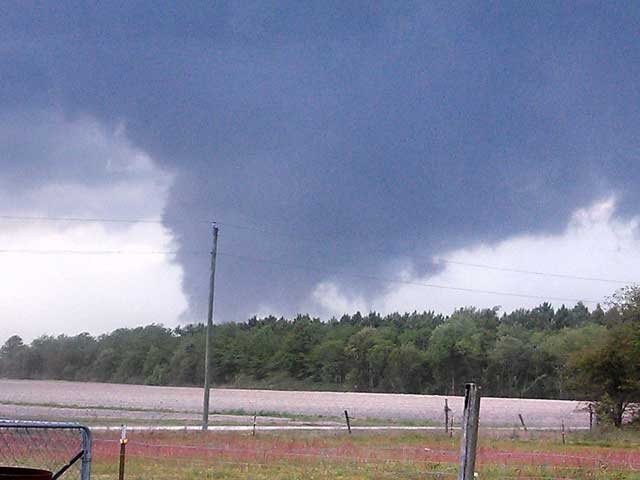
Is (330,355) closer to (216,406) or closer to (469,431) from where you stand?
(216,406)

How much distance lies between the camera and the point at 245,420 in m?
63.4

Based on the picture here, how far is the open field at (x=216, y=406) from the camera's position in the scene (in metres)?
64.8

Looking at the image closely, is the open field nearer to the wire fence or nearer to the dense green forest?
the dense green forest

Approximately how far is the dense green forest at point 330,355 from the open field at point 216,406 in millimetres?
4318

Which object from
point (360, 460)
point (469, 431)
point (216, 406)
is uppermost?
point (469, 431)

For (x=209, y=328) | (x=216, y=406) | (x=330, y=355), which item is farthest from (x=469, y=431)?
(x=330, y=355)

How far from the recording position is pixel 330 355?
128625 mm

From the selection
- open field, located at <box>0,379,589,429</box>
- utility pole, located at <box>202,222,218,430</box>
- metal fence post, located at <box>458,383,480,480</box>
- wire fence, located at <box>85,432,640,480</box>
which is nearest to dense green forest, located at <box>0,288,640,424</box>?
open field, located at <box>0,379,589,429</box>

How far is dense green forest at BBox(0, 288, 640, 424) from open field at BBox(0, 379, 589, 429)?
4318 mm

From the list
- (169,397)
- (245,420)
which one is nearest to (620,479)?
(245,420)

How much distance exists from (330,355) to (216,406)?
156ft

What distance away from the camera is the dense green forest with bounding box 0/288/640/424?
110938 millimetres

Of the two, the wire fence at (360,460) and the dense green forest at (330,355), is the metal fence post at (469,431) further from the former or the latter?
the dense green forest at (330,355)

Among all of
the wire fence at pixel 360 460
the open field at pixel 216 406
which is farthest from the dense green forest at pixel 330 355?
the wire fence at pixel 360 460
